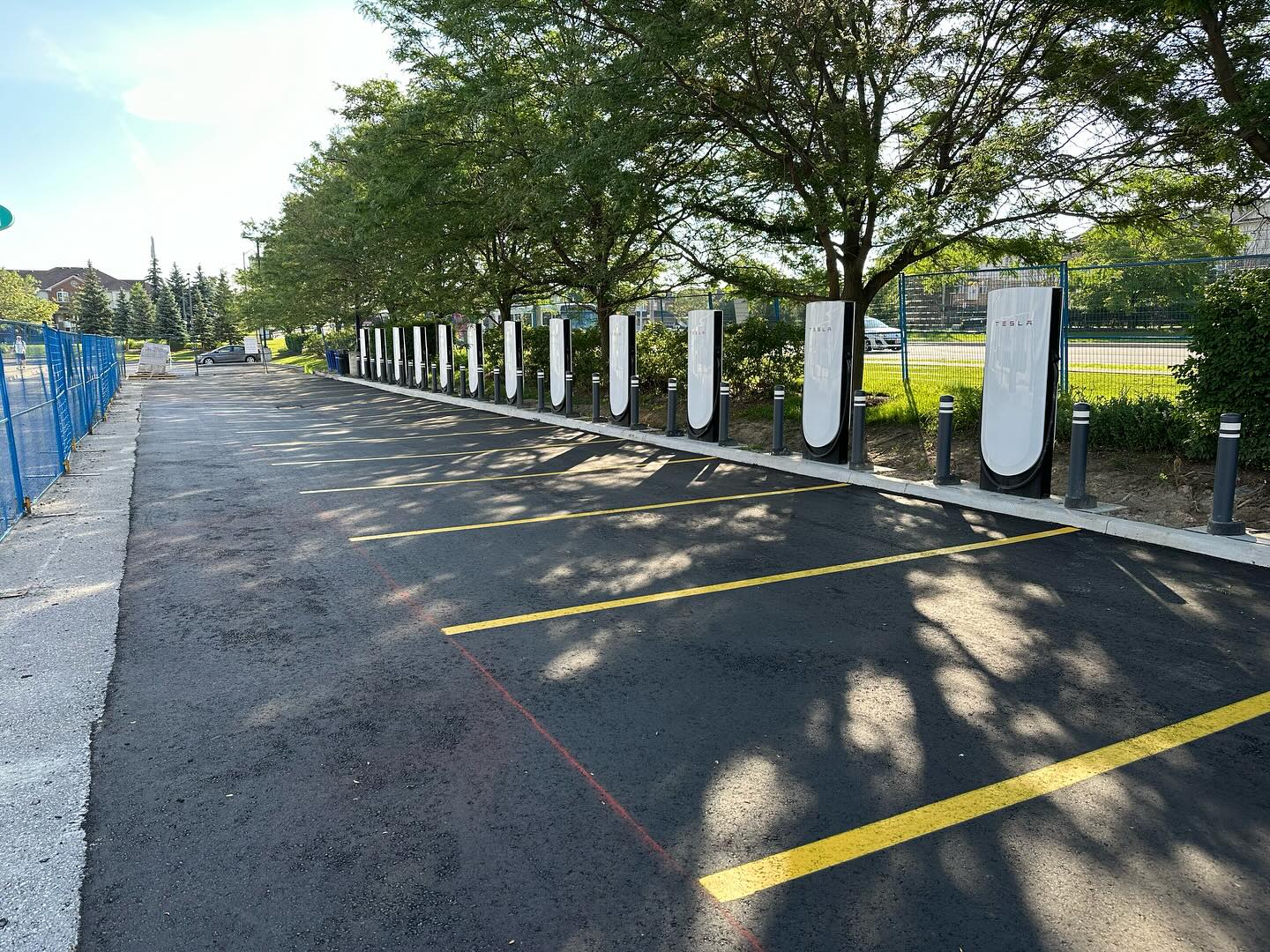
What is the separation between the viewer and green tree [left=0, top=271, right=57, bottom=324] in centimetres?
7800

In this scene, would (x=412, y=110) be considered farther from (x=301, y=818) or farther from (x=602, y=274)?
(x=301, y=818)

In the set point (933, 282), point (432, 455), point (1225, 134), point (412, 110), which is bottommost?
point (432, 455)

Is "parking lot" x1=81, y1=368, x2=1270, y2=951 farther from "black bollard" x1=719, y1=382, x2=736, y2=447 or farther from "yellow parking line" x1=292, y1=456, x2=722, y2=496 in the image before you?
"black bollard" x1=719, y1=382, x2=736, y2=447

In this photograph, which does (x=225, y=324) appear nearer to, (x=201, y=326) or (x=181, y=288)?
(x=201, y=326)

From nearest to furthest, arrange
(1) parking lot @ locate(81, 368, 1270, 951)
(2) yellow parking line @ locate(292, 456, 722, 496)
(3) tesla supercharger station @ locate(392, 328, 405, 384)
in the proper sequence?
(1) parking lot @ locate(81, 368, 1270, 951), (2) yellow parking line @ locate(292, 456, 722, 496), (3) tesla supercharger station @ locate(392, 328, 405, 384)

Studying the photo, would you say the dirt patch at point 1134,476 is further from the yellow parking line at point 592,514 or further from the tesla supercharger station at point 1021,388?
the yellow parking line at point 592,514

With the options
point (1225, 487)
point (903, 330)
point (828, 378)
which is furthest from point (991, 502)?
point (903, 330)

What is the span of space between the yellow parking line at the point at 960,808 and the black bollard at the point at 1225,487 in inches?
139

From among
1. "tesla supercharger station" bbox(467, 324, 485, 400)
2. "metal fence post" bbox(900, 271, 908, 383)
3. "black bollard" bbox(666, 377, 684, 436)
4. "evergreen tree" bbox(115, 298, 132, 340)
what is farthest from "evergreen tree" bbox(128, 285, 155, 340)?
"metal fence post" bbox(900, 271, 908, 383)

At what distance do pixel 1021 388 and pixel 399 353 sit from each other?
1034 inches

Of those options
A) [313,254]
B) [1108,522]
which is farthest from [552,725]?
[313,254]

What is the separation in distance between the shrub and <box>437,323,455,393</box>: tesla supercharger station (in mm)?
21428

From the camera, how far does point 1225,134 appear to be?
960 centimetres

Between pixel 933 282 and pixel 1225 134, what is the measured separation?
6.02 metres
